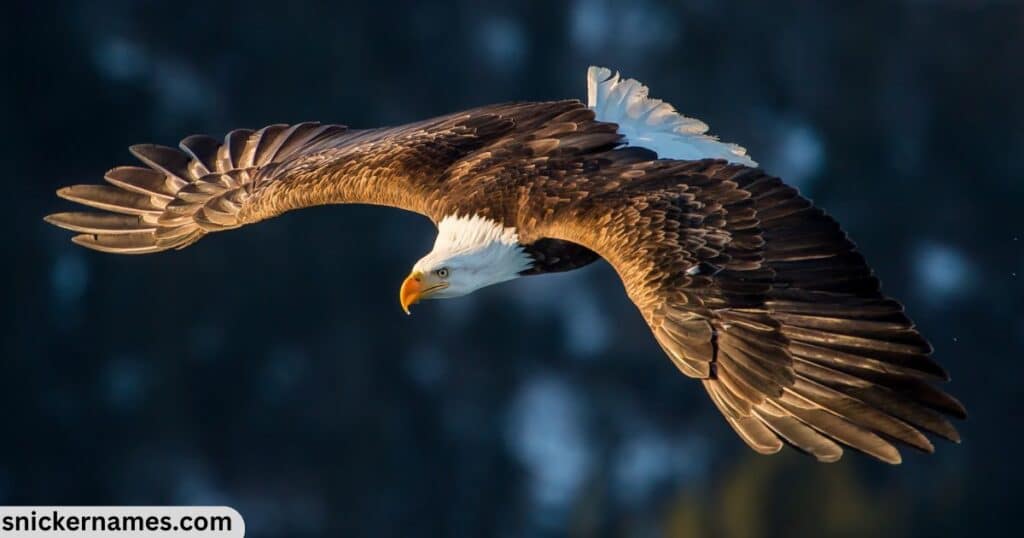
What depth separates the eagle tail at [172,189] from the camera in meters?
10.4

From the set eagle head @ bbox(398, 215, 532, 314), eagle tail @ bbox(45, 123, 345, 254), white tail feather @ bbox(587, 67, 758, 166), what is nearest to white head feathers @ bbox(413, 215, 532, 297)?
eagle head @ bbox(398, 215, 532, 314)

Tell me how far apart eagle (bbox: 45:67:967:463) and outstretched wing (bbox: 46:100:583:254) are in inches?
0.6

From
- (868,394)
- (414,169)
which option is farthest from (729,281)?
(414,169)

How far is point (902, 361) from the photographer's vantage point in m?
7.40

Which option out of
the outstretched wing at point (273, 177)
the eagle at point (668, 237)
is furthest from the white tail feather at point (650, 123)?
the outstretched wing at point (273, 177)

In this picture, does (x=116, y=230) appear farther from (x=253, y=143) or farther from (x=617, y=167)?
(x=617, y=167)

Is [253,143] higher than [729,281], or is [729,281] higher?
[253,143]

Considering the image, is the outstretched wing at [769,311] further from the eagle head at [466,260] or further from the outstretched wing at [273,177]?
the outstretched wing at [273,177]

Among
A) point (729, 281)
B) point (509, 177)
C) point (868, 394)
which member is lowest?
point (868, 394)

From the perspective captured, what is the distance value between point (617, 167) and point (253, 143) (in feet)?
9.75

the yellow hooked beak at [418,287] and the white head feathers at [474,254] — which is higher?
the white head feathers at [474,254]

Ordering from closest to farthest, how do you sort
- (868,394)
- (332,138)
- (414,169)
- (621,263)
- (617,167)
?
1. (868,394)
2. (621,263)
3. (617,167)
4. (414,169)
5. (332,138)

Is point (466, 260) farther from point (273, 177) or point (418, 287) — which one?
point (273, 177)

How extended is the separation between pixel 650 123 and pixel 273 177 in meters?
2.20
